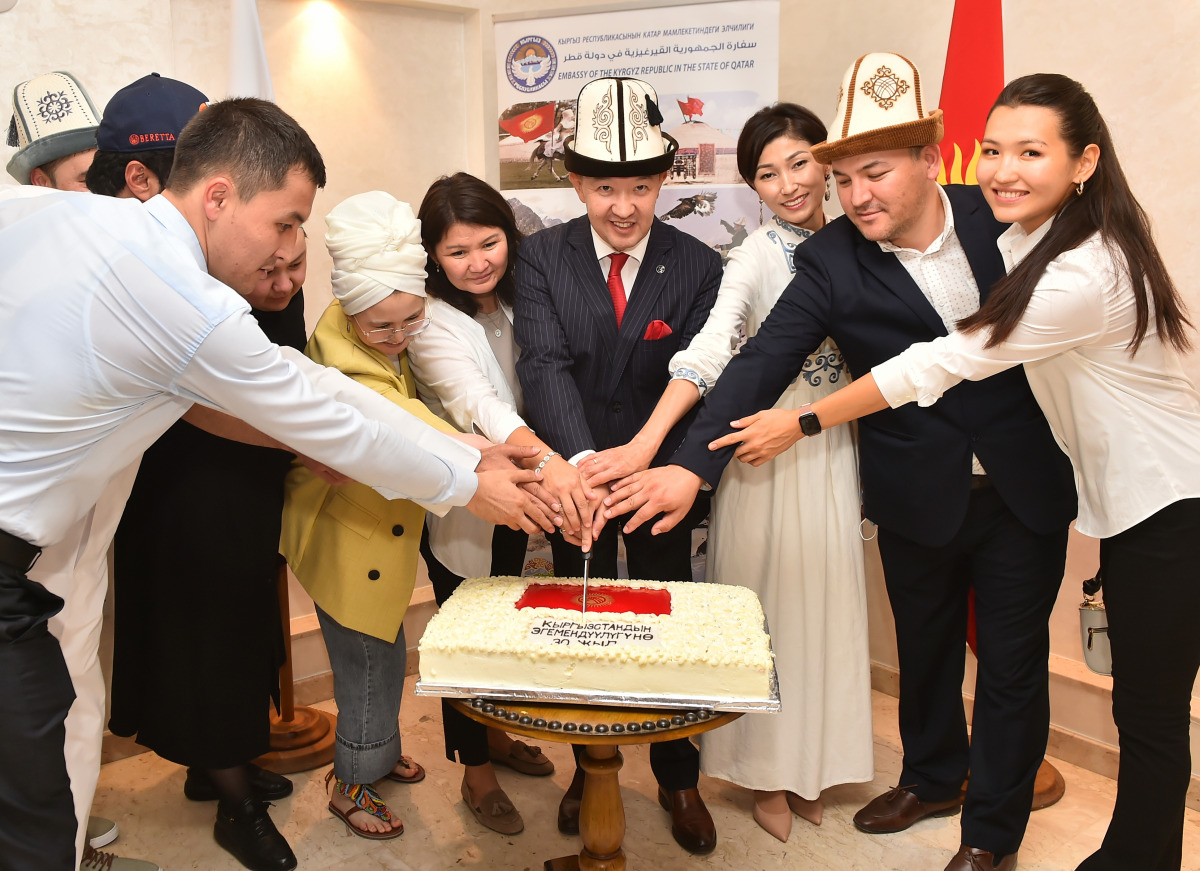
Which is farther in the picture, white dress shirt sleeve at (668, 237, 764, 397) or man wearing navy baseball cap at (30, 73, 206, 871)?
white dress shirt sleeve at (668, 237, 764, 397)

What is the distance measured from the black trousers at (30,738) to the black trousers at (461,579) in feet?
3.96

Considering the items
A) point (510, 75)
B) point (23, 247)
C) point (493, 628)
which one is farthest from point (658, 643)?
point (510, 75)

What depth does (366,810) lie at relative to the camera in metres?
2.88

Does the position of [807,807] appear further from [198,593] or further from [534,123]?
[534,123]

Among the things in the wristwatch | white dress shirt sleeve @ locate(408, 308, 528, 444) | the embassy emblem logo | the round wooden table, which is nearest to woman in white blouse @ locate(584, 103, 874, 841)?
the wristwatch

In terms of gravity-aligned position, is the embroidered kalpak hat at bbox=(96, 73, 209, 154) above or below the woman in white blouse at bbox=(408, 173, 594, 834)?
above

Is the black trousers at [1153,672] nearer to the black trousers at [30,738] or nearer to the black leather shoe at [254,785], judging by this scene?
the black trousers at [30,738]

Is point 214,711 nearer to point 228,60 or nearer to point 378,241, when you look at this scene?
point 378,241

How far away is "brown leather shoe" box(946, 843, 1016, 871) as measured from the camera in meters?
2.50

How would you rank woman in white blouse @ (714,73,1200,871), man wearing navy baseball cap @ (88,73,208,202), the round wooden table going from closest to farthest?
the round wooden table < woman in white blouse @ (714,73,1200,871) < man wearing navy baseball cap @ (88,73,208,202)

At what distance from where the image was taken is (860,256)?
2395 millimetres

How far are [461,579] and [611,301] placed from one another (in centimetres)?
94

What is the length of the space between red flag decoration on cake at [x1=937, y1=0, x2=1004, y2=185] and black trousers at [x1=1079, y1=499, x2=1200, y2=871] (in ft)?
5.00

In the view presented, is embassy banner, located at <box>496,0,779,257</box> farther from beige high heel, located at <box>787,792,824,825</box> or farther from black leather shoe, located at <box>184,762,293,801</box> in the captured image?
black leather shoe, located at <box>184,762,293,801</box>
